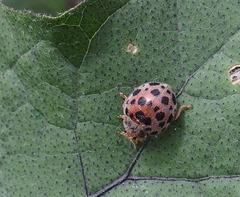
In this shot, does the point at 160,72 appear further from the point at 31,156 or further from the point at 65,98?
the point at 31,156

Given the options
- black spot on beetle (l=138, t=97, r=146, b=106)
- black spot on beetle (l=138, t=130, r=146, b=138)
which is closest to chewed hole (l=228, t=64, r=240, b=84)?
black spot on beetle (l=138, t=97, r=146, b=106)

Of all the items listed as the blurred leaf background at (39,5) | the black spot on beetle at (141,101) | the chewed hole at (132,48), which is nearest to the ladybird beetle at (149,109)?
the black spot on beetle at (141,101)

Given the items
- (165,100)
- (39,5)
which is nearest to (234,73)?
(165,100)

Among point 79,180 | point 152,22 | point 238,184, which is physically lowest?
point 238,184

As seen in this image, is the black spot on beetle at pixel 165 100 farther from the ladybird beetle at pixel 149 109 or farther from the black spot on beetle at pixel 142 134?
the black spot on beetle at pixel 142 134

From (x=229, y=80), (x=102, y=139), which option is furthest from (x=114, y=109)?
(x=229, y=80)
